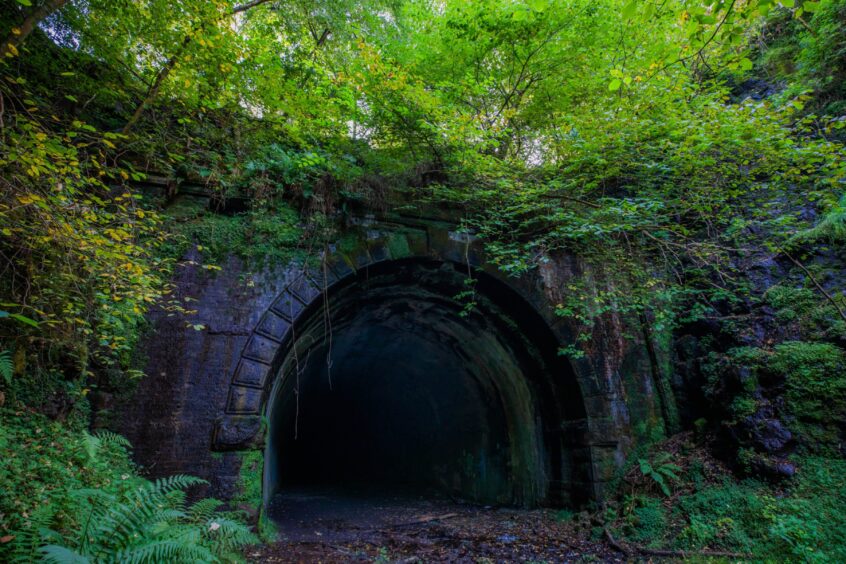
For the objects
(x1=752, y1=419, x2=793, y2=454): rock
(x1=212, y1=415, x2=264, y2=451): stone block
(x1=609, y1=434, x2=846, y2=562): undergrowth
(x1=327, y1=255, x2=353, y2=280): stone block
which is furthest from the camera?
(x1=327, y1=255, x2=353, y2=280): stone block

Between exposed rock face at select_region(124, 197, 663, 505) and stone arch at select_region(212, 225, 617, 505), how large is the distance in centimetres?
2

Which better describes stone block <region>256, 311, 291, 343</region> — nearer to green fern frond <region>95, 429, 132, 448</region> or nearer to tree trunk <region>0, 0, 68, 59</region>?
green fern frond <region>95, 429, 132, 448</region>

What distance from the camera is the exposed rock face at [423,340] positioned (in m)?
5.50

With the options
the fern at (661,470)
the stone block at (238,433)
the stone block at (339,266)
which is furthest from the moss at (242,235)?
the fern at (661,470)

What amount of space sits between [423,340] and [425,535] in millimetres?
4565

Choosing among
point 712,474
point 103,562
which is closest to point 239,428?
point 103,562

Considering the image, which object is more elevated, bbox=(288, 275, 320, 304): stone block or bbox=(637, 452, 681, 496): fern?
bbox=(288, 275, 320, 304): stone block

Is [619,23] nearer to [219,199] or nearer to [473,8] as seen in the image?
[473,8]

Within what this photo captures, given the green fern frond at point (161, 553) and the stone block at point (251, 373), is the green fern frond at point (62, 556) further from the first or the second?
the stone block at point (251, 373)

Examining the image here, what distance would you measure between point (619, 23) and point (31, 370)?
10.9 meters

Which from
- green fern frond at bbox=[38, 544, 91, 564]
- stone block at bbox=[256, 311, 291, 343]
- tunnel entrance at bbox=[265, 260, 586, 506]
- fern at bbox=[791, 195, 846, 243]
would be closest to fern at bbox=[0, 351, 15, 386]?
green fern frond at bbox=[38, 544, 91, 564]

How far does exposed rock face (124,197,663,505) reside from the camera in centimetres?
550

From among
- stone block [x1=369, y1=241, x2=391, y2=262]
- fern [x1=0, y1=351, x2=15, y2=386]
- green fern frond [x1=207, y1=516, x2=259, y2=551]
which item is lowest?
green fern frond [x1=207, y1=516, x2=259, y2=551]

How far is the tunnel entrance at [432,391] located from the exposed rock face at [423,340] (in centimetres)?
4
